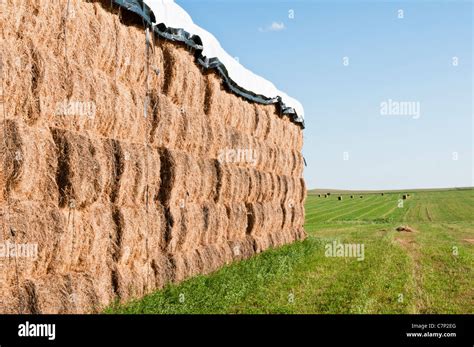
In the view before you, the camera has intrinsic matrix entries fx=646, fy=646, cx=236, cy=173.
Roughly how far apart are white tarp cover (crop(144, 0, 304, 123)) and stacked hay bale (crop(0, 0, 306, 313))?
51 centimetres

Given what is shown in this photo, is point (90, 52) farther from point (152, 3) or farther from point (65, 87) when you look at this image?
point (152, 3)

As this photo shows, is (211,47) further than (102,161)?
Yes

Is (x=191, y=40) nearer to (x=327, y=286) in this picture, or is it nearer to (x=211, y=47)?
(x=211, y=47)

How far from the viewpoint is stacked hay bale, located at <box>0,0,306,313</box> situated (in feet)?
27.8

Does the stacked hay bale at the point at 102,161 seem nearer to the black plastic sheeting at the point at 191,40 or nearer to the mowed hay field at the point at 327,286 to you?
the black plastic sheeting at the point at 191,40

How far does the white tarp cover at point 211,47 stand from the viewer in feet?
42.2

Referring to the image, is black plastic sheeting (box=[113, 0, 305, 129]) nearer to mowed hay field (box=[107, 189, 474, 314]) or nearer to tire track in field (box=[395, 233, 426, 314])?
mowed hay field (box=[107, 189, 474, 314])

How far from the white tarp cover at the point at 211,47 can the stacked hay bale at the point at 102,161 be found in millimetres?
511

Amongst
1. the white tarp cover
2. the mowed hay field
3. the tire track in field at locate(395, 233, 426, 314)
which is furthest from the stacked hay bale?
the tire track in field at locate(395, 233, 426, 314)

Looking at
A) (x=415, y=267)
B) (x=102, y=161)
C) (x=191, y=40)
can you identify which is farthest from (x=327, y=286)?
(x=191, y=40)

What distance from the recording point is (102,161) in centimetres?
1018

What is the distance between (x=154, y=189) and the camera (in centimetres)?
1243

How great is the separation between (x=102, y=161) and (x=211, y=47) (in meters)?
6.18

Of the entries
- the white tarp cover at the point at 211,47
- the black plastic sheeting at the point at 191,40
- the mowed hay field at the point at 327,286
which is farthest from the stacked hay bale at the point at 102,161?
the mowed hay field at the point at 327,286
